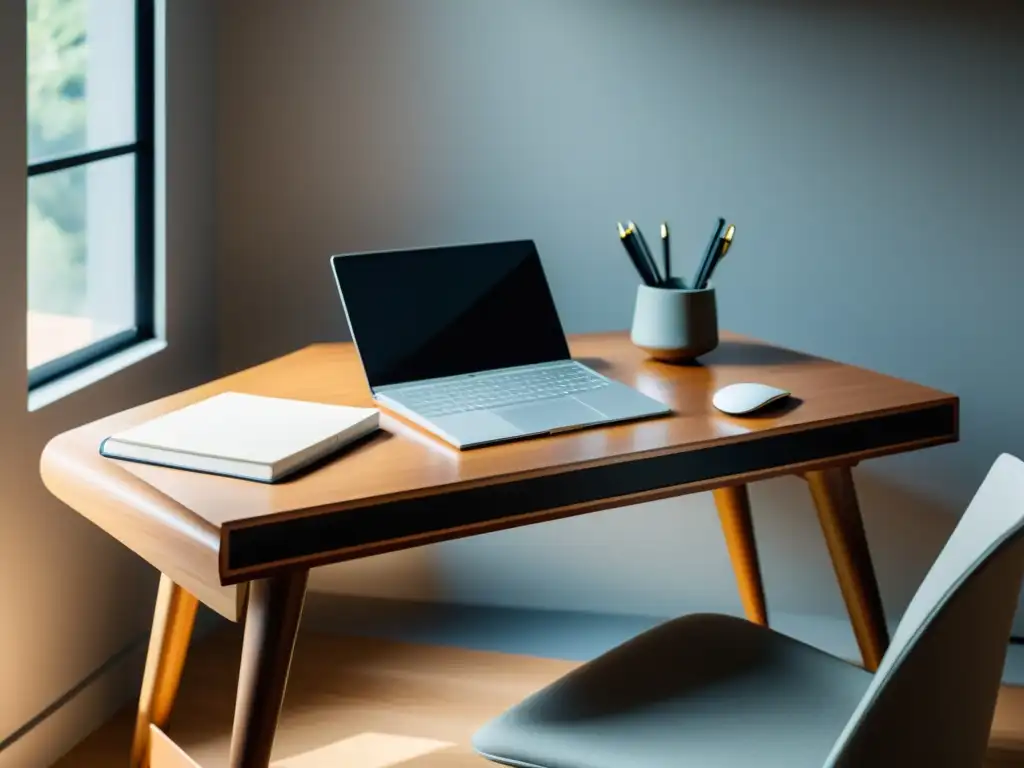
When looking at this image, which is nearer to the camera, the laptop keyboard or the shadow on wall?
the laptop keyboard

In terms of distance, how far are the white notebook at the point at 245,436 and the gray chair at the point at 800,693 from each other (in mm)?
369

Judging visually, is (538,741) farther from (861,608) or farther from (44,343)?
(44,343)

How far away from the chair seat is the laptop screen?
465 millimetres

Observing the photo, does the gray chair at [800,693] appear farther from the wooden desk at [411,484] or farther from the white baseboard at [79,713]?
the white baseboard at [79,713]

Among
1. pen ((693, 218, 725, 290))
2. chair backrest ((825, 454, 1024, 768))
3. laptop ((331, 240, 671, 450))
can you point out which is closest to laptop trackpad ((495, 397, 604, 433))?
laptop ((331, 240, 671, 450))

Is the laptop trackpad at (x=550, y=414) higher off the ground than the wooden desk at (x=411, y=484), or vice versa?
the laptop trackpad at (x=550, y=414)

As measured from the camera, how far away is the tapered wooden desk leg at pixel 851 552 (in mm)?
1939

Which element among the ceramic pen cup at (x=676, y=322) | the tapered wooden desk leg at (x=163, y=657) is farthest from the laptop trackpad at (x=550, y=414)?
the tapered wooden desk leg at (x=163, y=657)

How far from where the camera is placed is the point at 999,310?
2381 millimetres

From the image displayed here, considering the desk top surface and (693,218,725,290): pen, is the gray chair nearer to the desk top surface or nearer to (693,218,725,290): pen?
the desk top surface

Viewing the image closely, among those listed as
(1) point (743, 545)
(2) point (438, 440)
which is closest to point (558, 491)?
(2) point (438, 440)

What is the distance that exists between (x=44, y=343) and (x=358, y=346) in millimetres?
569

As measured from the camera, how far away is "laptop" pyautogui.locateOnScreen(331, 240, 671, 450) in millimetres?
1752

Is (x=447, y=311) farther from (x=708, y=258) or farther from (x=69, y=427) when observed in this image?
(x=69, y=427)
